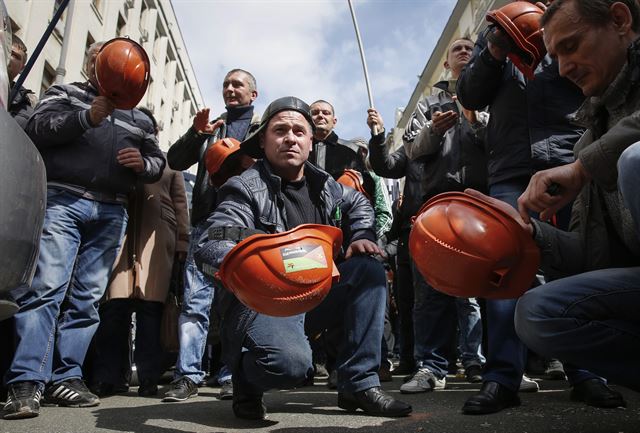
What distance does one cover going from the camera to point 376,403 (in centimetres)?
245

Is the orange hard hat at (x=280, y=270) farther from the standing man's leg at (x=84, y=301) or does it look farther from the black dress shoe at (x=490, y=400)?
the standing man's leg at (x=84, y=301)

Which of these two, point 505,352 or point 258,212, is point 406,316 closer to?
point 505,352

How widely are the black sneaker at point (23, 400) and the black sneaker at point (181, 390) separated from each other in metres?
0.75

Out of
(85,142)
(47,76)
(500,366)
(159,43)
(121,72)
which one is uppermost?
(159,43)

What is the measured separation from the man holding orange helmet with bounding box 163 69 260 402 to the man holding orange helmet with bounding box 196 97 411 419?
0.66m

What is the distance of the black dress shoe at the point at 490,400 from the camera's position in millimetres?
2357

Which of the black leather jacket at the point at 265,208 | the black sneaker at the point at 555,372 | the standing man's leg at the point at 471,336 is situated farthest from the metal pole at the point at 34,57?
the black sneaker at the point at 555,372

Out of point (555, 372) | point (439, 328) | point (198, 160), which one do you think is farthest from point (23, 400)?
point (555, 372)

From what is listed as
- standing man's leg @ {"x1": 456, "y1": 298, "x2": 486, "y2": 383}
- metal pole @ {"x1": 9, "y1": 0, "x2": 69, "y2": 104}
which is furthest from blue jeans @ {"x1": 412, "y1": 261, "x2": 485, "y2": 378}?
metal pole @ {"x1": 9, "y1": 0, "x2": 69, "y2": 104}

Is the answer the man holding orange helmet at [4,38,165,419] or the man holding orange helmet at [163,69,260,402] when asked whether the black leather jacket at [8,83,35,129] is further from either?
the man holding orange helmet at [163,69,260,402]

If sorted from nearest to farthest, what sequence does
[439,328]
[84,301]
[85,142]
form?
[84,301] → [85,142] → [439,328]

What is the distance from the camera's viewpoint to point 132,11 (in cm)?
2264

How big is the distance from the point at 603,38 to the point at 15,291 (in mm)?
1839

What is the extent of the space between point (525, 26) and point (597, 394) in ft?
5.30
